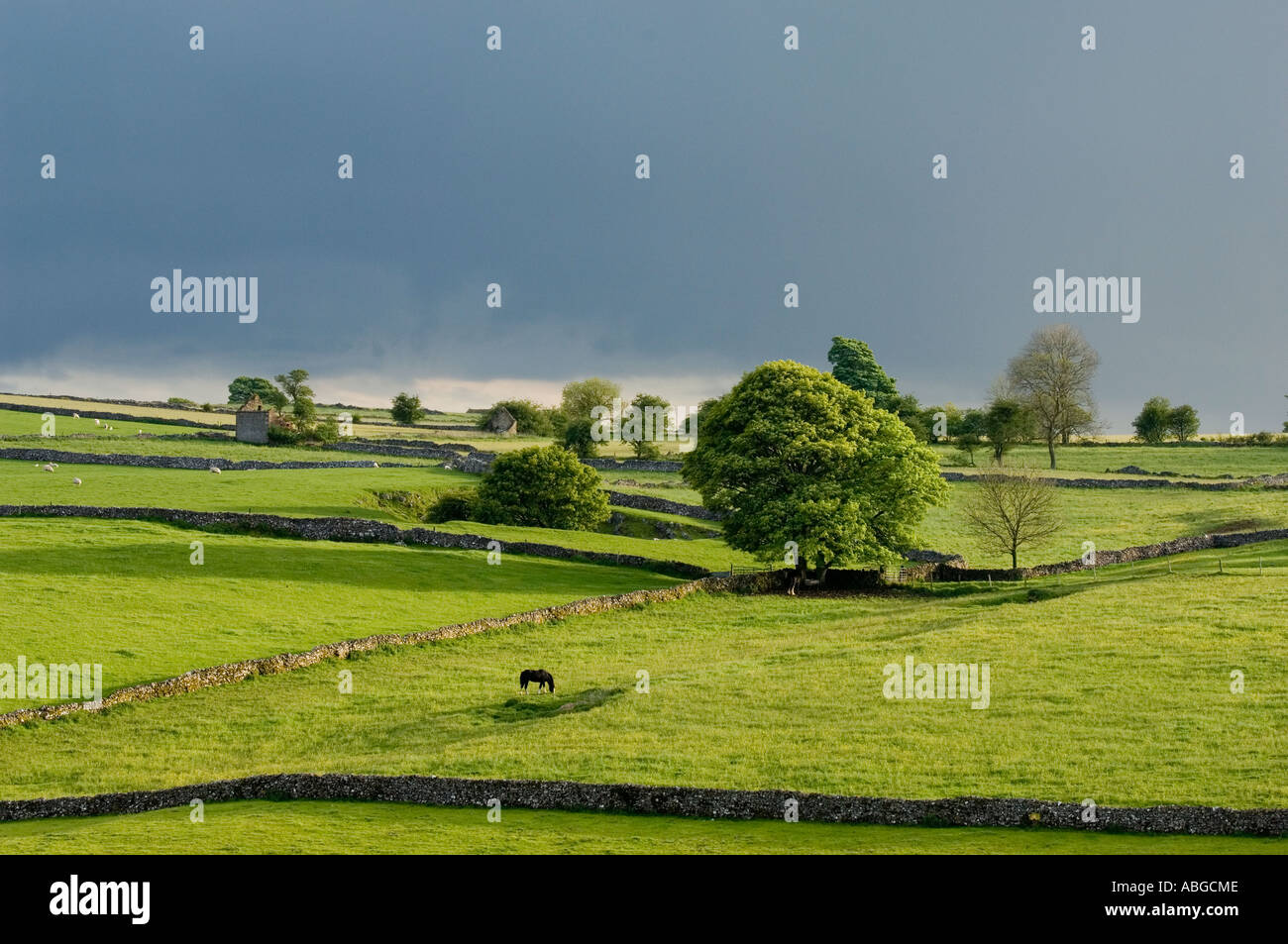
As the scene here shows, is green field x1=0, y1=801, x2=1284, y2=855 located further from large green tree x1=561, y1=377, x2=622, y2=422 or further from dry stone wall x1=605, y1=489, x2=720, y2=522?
large green tree x1=561, y1=377, x2=622, y2=422

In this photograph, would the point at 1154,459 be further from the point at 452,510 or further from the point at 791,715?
the point at 791,715

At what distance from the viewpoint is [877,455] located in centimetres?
6400

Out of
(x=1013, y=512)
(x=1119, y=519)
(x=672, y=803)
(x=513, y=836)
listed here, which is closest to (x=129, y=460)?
(x=1013, y=512)

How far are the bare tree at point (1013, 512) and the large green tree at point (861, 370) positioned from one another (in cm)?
3225

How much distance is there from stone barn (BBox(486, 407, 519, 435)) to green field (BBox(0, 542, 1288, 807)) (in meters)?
99.4

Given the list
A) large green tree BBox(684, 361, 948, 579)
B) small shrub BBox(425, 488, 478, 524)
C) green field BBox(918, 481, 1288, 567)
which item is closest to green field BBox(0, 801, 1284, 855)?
large green tree BBox(684, 361, 948, 579)

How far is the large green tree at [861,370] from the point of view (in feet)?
333

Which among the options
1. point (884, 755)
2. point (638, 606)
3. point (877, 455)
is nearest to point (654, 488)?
→ point (877, 455)

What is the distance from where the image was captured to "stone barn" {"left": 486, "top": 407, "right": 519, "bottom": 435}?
487 feet

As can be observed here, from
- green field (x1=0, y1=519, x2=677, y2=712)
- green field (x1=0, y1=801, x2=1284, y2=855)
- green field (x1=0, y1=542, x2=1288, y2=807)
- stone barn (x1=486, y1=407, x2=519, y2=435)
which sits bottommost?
green field (x1=0, y1=801, x2=1284, y2=855)

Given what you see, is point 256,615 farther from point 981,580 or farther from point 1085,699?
point 981,580

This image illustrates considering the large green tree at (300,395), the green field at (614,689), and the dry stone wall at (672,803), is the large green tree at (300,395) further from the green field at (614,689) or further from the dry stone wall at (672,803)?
the dry stone wall at (672,803)

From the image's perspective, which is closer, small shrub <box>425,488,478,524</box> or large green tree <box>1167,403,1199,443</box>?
small shrub <box>425,488,478,524</box>

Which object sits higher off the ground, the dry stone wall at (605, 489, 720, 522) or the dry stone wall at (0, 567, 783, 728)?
the dry stone wall at (605, 489, 720, 522)
